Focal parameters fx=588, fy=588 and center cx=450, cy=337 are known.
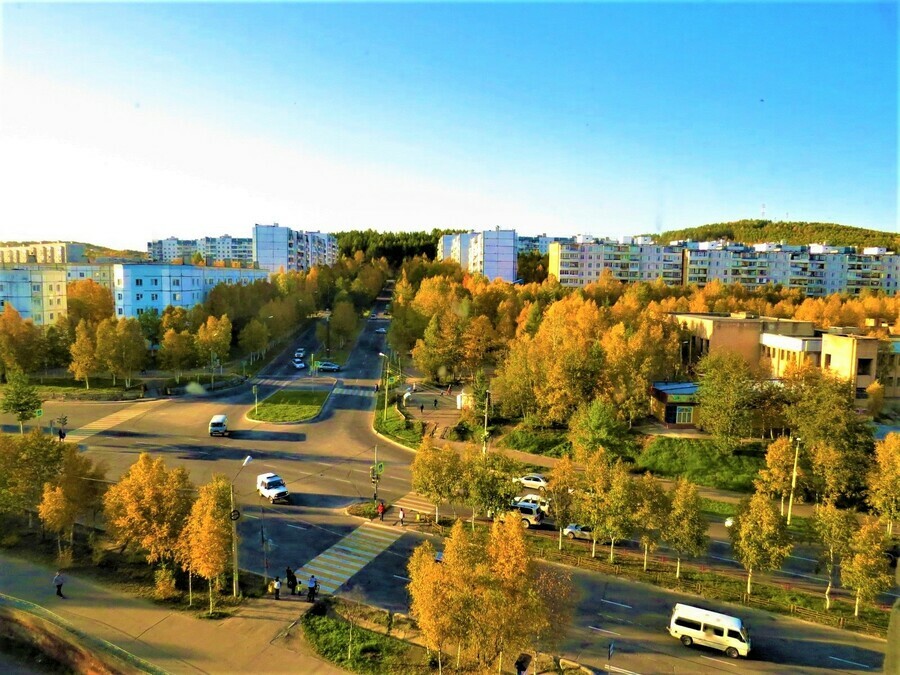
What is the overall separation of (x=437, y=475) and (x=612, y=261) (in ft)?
207

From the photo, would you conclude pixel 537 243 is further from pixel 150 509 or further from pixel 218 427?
pixel 150 509

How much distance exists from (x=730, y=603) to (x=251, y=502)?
16318 millimetres

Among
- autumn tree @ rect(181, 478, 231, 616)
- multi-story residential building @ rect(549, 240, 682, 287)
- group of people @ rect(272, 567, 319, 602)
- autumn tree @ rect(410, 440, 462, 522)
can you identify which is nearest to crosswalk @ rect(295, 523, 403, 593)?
group of people @ rect(272, 567, 319, 602)

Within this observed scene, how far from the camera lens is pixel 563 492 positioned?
18703mm

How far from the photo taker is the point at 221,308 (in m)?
53.3

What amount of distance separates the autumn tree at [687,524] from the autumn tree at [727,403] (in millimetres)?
11850

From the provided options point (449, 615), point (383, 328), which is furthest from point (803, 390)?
point (383, 328)

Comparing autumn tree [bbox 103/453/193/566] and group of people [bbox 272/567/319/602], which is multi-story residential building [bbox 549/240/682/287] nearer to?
group of people [bbox 272/567/319/602]

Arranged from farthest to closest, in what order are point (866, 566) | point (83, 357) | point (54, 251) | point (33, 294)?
point (54, 251)
point (33, 294)
point (83, 357)
point (866, 566)

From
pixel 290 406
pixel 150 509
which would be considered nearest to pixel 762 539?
pixel 150 509

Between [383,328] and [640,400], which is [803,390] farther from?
[383,328]

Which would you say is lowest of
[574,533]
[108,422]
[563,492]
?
[574,533]

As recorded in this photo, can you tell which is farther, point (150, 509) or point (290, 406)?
point (290, 406)

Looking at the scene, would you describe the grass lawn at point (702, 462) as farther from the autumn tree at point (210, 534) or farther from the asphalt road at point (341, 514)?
the autumn tree at point (210, 534)
